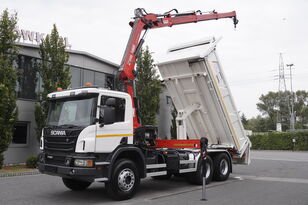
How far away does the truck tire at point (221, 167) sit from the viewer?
10.7m

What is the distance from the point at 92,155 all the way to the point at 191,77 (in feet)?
15.5

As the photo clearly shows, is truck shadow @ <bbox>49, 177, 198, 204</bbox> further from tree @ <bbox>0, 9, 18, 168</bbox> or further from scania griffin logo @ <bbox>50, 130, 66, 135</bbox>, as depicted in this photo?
tree @ <bbox>0, 9, 18, 168</bbox>

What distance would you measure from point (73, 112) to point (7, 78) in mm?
7993

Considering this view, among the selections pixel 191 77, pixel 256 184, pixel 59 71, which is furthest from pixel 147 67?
pixel 256 184

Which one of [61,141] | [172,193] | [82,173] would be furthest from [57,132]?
[172,193]

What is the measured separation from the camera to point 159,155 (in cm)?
895

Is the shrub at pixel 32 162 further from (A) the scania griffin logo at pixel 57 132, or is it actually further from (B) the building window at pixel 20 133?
(A) the scania griffin logo at pixel 57 132

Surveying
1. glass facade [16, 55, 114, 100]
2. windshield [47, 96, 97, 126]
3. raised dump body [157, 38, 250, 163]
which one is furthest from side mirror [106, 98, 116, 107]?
glass facade [16, 55, 114, 100]

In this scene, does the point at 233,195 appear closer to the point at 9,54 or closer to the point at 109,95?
the point at 109,95

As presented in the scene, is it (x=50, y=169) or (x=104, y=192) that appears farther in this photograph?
(x=104, y=192)

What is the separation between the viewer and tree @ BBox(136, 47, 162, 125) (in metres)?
21.4

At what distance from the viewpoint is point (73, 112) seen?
7664 mm

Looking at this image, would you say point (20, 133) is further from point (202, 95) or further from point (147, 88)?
point (202, 95)

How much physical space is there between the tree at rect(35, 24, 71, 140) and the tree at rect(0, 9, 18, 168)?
1.71m
